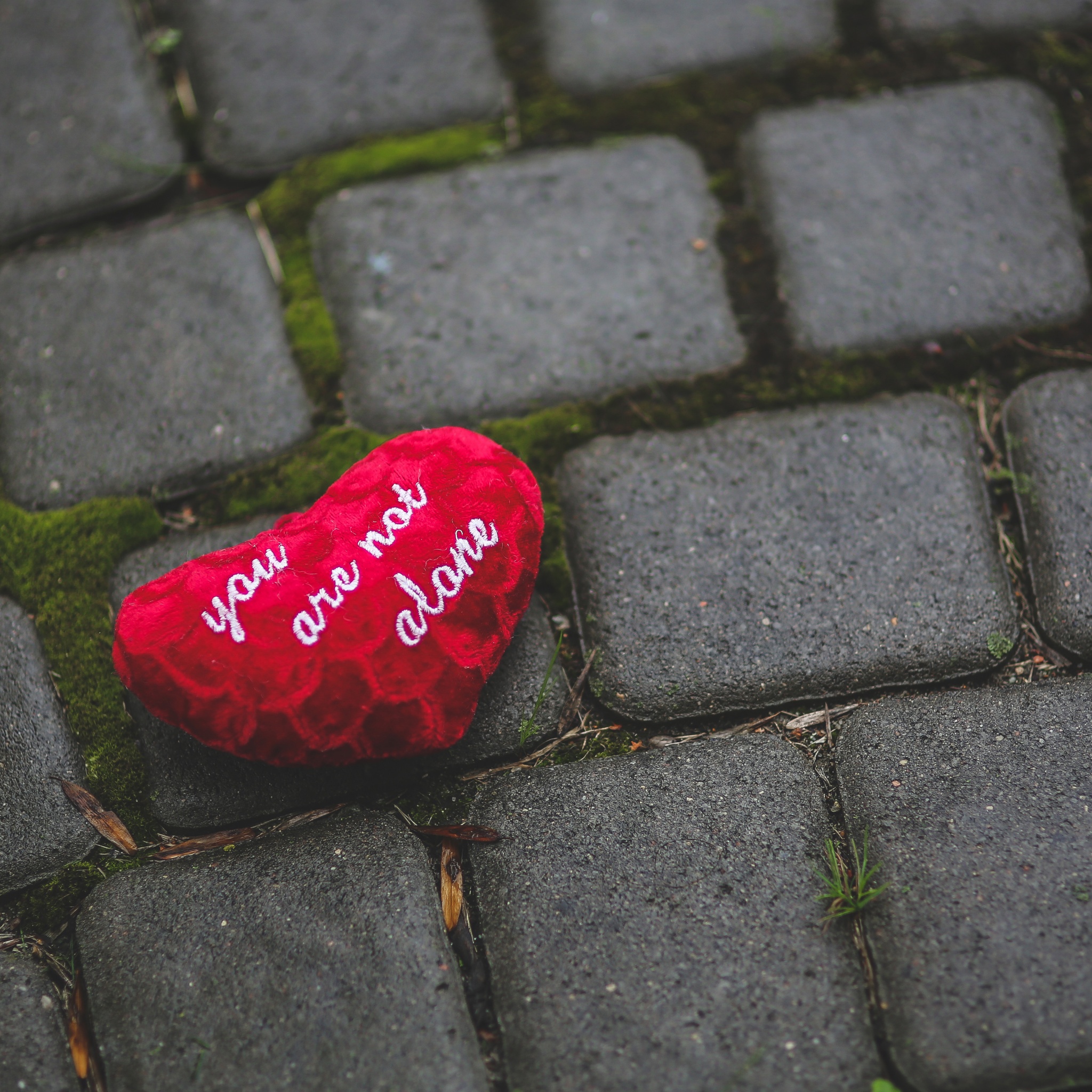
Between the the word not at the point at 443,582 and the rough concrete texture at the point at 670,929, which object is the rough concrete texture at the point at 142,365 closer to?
the the word not at the point at 443,582

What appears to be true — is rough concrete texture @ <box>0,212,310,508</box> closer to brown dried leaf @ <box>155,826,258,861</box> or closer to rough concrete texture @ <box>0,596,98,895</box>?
rough concrete texture @ <box>0,596,98,895</box>

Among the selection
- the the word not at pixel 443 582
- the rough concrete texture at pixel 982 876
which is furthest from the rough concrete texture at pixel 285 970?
the rough concrete texture at pixel 982 876

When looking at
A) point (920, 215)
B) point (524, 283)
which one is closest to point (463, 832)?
point (524, 283)

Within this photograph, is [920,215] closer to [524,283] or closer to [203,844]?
[524,283]

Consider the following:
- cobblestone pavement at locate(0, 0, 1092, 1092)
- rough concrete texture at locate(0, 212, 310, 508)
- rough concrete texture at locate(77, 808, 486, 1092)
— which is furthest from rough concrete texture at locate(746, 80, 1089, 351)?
rough concrete texture at locate(77, 808, 486, 1092)

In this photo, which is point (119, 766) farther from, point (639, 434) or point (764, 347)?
point (764, 347)
